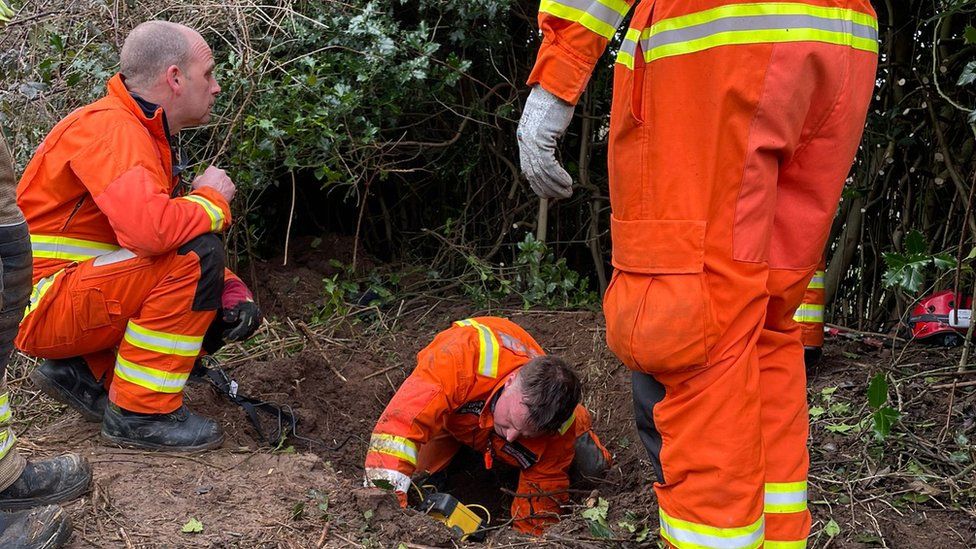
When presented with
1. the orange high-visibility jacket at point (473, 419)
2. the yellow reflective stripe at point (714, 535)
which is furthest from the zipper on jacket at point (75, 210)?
the yellow reflective stripe at point (714, 535)

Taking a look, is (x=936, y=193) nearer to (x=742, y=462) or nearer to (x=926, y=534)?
(x=926, y=534)

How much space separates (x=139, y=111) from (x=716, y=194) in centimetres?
203

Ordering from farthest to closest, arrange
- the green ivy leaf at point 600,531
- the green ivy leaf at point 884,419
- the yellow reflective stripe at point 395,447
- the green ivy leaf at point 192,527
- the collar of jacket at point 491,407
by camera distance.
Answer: the collar of jacket at point 491,407 → the yellow reflective stripe at point 395,447 → the green ivy leaf at point 884,419 → the green ivy leaf at point 600,531 → the green ivy leaf at point 192,527

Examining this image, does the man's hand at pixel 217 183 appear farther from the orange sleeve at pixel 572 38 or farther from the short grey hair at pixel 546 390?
the orange sleeve at pixel 572 38

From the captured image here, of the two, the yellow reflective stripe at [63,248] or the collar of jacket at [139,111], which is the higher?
the collar of jacket at [139,111]

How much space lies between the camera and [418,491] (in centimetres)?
319

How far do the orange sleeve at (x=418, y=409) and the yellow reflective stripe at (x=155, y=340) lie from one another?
29.6 inches

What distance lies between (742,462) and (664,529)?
30cm

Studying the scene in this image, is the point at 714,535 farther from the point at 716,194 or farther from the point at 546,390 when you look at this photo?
the point at 546,390

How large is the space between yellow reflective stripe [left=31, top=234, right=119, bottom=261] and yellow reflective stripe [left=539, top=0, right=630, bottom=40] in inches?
74.4

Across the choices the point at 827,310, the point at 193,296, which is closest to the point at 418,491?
the point at 193,296

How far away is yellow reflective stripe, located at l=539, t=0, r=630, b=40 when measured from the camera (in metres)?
2.02

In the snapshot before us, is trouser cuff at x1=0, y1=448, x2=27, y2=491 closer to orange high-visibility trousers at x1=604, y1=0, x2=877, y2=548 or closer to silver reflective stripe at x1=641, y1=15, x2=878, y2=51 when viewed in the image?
orange high-visibility trousers at x1=604, y1=0, x2=877, y2=548

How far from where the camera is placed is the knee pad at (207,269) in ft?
10.0
